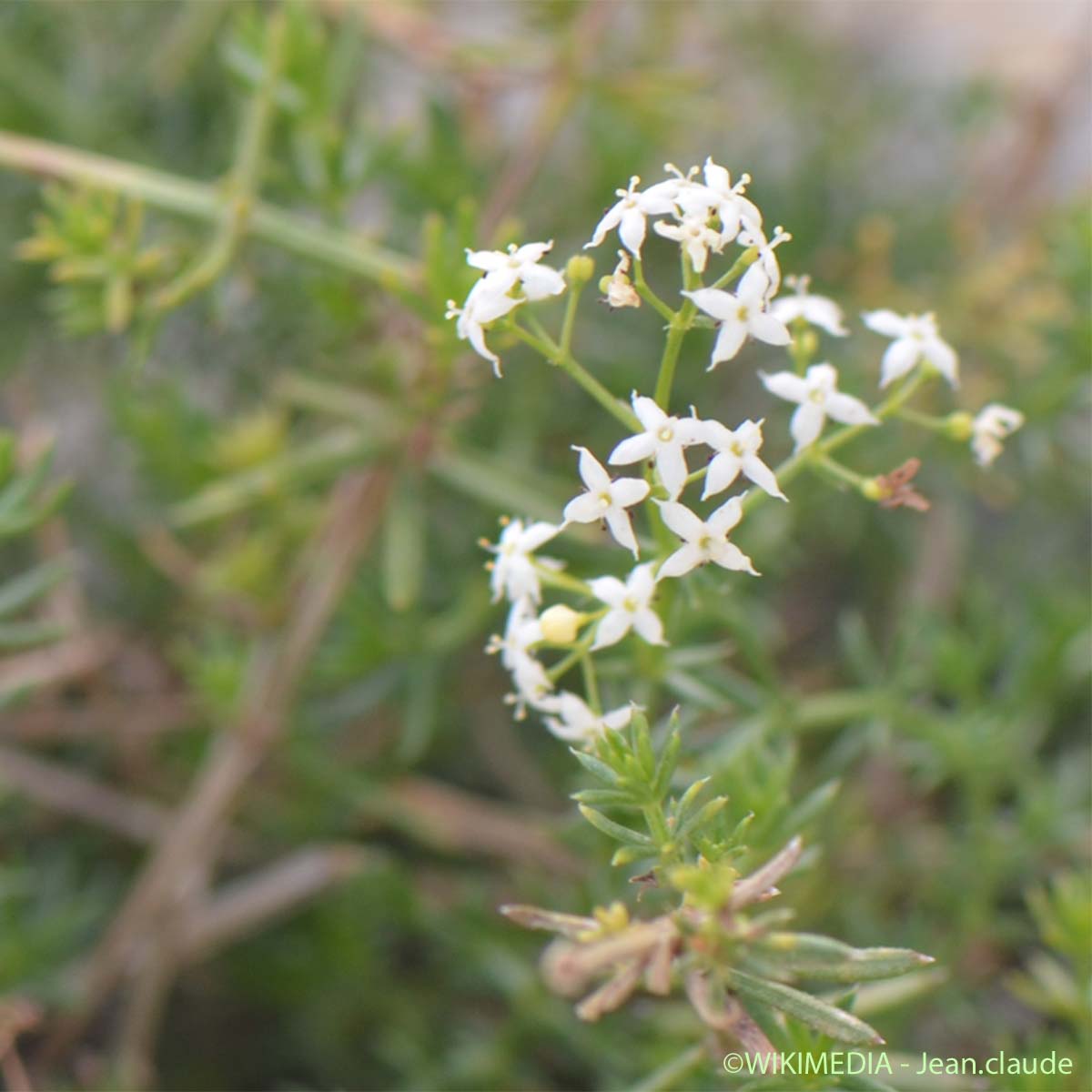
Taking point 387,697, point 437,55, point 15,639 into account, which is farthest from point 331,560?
point 437,55

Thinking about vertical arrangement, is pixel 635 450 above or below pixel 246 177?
below

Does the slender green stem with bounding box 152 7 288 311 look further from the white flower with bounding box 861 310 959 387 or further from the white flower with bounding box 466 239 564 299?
the white flower with bounding box 861 310 959 387

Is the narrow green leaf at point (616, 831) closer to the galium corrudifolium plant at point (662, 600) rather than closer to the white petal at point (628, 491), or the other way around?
the galium corrudifolium plant at point (662, 600)

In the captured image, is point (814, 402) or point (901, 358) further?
point (901, 358)

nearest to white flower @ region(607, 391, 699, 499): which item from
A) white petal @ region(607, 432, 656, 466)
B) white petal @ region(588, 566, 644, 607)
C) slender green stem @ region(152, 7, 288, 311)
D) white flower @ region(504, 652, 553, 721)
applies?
white petal @ region(607, 432, 656, 466)

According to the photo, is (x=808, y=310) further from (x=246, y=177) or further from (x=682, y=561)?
(x=246, y=177)

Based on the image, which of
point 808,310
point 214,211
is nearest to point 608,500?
point 808,310
